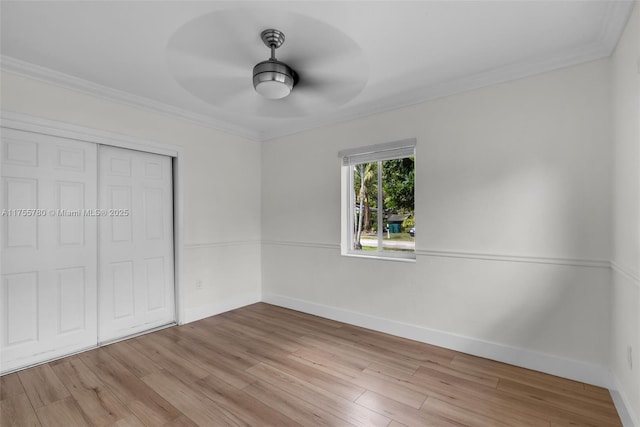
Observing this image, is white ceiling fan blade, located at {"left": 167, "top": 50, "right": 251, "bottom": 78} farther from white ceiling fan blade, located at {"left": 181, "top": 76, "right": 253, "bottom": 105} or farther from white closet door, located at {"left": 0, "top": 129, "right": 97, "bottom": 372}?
white closet door, located at {"left": 0, "top": 129, "right": 97, "bottom": 372}

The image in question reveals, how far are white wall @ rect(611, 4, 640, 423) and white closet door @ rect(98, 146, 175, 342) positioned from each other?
3.92 metres

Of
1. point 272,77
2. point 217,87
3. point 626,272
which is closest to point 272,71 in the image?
point 272,77

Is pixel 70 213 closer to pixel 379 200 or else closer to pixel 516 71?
pixel 379 200

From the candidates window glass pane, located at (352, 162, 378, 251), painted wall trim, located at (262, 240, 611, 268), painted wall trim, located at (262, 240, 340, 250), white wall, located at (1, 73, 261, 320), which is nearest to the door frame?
white wall, located at (1, 73, 261, 320)

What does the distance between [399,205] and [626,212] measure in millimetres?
1783

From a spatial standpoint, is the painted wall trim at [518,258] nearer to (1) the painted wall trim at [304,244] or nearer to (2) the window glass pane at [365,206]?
(2) the window glass pane at [365,206]

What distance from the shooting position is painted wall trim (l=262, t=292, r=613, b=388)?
7.16 ft

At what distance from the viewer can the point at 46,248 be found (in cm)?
254

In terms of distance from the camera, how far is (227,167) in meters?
3.94

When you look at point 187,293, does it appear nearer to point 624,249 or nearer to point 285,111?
point 285,111

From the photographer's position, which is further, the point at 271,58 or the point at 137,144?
the point at 137,144

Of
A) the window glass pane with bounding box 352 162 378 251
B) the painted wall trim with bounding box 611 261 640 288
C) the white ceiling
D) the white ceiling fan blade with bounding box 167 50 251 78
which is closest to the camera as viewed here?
the painted wall trim with bounding box 611 261 640 288

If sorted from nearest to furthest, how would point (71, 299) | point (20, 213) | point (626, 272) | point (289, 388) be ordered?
point (626, 272) < point (289, 388) < point (20, 213) < point (71, 299)

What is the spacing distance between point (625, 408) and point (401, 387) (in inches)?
52.7
